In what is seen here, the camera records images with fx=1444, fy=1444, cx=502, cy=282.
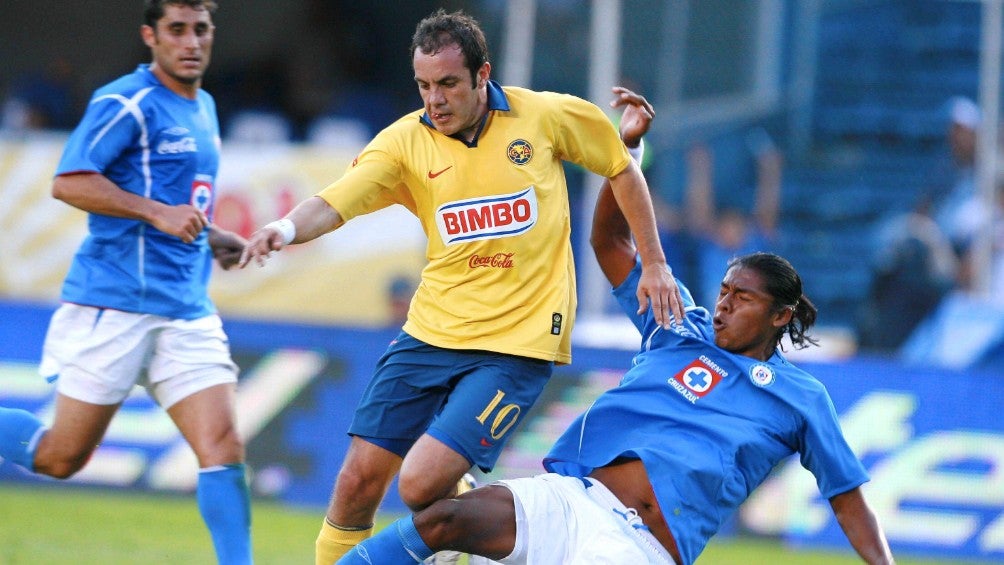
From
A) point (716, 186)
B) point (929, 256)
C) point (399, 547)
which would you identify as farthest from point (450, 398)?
point (716, 186)

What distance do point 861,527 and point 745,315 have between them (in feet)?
2.99

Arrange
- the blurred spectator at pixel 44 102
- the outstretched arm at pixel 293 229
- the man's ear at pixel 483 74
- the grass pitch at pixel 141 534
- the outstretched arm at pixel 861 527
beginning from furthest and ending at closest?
the blurred spectator at pixel 44 102, the grass pitch at pixel 141 534, the man's ear at pixel 483 74, the outstretched arm at pixel 861 527, the outstretched arm at pixel 293 229

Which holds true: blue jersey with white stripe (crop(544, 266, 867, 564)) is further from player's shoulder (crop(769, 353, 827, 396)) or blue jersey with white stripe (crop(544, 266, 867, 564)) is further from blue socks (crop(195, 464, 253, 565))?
blue socks (crop(195, 464, 253, 565))

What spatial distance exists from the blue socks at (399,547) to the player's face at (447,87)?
1.55 m

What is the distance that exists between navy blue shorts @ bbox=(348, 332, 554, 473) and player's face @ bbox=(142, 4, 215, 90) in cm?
163

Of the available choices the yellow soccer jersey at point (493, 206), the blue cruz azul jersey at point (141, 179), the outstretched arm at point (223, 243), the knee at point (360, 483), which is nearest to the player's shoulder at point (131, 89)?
the blue cruz azul jersey at point (141, 179)

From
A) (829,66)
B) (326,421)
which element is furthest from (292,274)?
(829,66)

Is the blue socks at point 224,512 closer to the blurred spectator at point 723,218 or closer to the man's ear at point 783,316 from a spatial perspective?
the man's ear at point 783,316

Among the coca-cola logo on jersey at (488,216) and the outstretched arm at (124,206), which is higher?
the coca-cola logo on jersey at (488,216)

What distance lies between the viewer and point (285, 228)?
17.2ft

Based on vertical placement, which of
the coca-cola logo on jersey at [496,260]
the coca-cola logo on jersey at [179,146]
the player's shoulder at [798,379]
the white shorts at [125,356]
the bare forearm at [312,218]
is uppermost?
the coca-cola logo on jersey at [179,146]

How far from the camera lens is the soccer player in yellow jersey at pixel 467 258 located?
18.4 ft

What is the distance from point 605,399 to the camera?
5.68 metres

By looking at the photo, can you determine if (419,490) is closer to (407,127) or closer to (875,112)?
(407,127)
